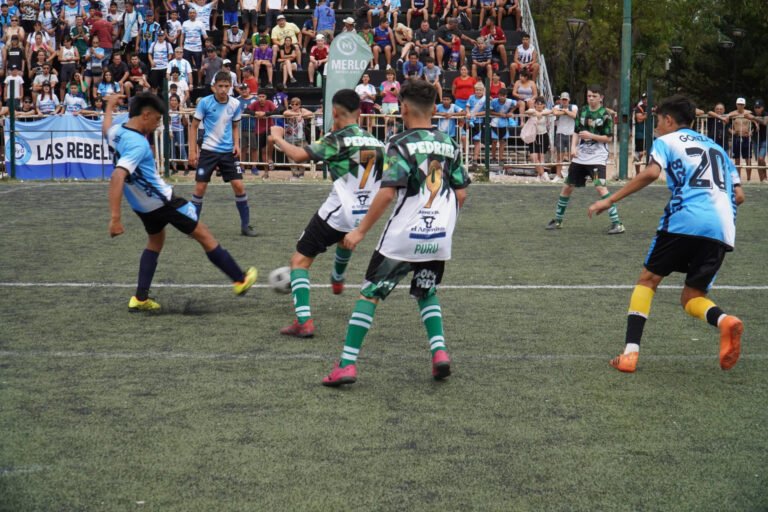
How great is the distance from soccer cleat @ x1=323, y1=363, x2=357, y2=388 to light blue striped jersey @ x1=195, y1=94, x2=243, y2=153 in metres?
7.12

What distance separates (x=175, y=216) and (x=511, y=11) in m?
20.9

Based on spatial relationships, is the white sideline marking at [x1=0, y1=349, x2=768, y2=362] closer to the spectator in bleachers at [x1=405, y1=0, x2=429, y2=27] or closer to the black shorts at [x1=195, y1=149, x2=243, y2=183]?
the black shorts at [x1=195, y1=149, x2=243, y2=183]

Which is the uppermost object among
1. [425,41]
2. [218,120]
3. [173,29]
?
[173,29]

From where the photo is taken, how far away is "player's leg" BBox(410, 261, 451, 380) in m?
6.42

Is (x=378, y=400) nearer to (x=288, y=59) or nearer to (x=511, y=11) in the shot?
(x=288, y=59)

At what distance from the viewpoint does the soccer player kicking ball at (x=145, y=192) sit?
830 centimetres

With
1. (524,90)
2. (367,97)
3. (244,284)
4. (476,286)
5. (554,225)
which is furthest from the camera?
(524,90)

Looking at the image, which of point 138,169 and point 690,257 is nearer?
point 690,257

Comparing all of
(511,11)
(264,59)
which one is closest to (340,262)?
(264,59)

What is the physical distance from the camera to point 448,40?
2642cm

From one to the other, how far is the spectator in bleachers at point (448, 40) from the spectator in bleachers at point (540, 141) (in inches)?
155

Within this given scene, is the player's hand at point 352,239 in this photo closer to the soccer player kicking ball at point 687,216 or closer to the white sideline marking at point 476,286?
the soccer player kicking ball at point 687,216

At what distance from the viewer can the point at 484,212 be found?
1605 centimetres

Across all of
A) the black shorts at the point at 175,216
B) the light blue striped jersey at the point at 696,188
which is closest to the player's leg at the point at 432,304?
the light blue striped jersey at the point at 696,188
